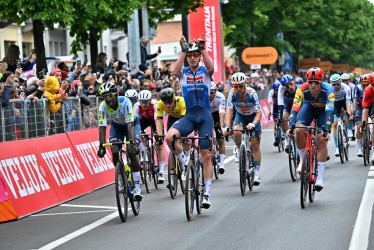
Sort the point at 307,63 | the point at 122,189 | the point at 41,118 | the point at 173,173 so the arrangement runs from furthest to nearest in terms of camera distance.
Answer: the point at 307,63 < the point at 41,118 < the point at 173,173 < the point at 122,189

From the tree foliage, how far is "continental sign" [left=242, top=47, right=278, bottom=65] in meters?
0.56

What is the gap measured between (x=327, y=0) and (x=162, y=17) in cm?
3327

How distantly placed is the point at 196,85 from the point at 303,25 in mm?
44901

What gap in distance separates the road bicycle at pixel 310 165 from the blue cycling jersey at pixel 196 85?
54.0 inches

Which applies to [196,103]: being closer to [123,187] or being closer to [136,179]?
[136,179]

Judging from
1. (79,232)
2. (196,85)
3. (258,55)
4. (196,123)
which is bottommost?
(79,232)

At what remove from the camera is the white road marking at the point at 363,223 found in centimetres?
942

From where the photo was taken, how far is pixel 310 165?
12766mm

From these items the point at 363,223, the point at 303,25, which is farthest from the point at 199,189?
the point at 303,25

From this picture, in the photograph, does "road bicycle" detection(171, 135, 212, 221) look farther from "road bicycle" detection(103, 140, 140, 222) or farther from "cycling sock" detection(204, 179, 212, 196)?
"road bicycle" detection(103, 140, 140, 222)

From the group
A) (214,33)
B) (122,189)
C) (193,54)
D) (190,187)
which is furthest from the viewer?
(214,33)

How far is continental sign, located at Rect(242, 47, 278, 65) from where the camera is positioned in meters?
45.3

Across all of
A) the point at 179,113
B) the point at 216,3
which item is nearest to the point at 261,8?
the point at 216,3

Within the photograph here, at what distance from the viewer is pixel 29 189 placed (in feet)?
45.4
